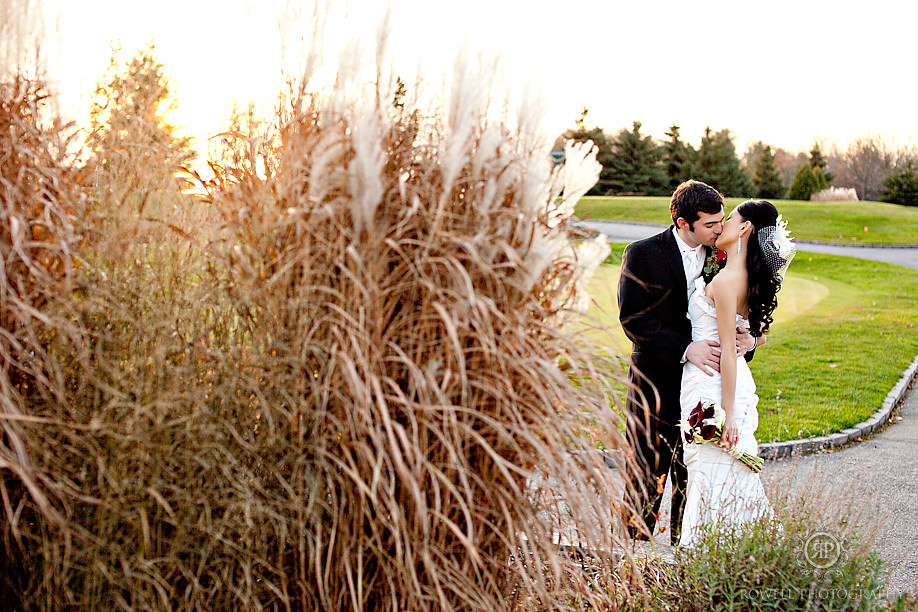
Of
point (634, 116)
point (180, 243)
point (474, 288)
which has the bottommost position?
point (474, 288)

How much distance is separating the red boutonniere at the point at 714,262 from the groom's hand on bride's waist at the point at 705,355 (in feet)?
1.53

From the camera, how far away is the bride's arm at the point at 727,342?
3.79 m

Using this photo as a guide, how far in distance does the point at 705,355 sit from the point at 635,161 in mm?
37459

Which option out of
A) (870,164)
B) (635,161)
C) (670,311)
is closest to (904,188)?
(870,164)

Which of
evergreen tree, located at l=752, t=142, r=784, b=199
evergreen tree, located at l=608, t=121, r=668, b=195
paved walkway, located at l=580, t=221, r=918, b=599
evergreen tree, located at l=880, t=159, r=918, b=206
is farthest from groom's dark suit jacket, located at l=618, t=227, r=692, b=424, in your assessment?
evergreen tree, located at l=880, t=159, r=918, b=206

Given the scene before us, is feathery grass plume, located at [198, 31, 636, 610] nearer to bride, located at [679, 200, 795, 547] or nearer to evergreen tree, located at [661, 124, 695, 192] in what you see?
bride, located at [679, 200, 795, 547]

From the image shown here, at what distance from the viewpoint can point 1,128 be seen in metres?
2.26

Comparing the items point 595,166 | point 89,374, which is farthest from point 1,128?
point 595,166

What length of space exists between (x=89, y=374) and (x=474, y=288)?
104 cm

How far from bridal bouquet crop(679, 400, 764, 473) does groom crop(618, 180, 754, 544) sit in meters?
0.14

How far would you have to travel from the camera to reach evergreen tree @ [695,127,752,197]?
41.4 meters

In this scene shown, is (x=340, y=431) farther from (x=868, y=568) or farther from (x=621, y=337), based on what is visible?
(x=621, y=337)

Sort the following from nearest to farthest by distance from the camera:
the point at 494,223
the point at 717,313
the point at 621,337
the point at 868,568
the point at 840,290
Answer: the point at 494,223
the point at 868,568
the point at 717,313
the point at 621,337
the point at 840,290

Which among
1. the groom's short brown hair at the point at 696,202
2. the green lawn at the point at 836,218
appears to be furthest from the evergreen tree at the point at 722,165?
the groom's short brown hair at the point at 696,202
